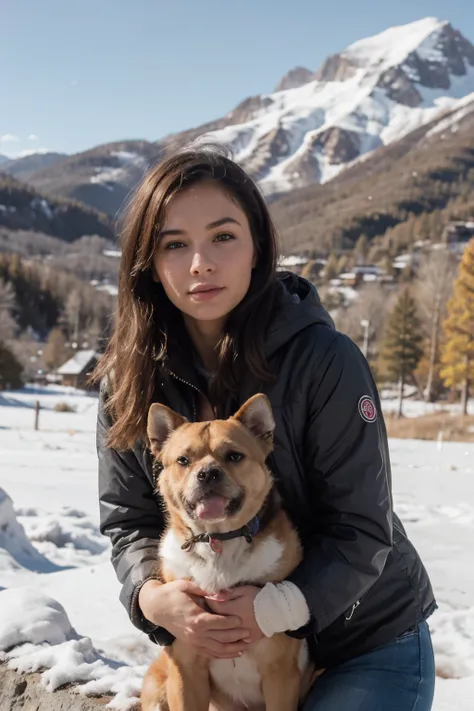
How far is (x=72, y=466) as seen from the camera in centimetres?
1347

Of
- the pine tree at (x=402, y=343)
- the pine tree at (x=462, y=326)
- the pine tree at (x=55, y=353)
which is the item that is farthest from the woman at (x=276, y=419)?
the pine tree at (x=55, y=353)

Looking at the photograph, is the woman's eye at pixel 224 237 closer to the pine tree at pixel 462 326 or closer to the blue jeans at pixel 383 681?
the blue jeans at pixel 383 681

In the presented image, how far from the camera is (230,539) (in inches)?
95.4

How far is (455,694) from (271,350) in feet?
7.75

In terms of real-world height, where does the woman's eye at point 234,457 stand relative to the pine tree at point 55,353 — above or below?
above

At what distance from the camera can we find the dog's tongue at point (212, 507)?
2.30m

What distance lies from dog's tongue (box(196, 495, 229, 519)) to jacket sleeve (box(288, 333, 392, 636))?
41cm

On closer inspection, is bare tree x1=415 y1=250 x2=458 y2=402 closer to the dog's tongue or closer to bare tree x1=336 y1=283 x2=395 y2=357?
bare tree x1=336 y1=283 x2=395 y2=357

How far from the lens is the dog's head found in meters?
2.33

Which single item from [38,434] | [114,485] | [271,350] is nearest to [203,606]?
[114,485]

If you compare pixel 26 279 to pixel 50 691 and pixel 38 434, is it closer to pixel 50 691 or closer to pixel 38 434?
pixel 38 434

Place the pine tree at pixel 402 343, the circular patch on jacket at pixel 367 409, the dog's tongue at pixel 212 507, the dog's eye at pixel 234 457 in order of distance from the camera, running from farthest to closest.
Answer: the pine tree at pixel 402 343 < the circular patch on jacket at pixel 367 409 < the dog's eye at pixel 234 457 < the dog's tongue at pixel 212 507

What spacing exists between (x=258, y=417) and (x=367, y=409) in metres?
0.42

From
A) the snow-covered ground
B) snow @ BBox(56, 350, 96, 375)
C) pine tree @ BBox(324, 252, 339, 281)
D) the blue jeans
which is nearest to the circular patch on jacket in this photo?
the blue jeans
